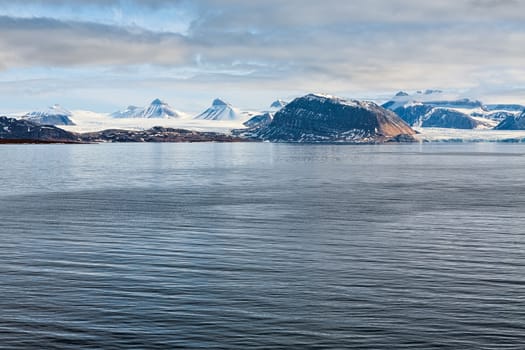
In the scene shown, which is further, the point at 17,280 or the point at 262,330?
the point at 17,280

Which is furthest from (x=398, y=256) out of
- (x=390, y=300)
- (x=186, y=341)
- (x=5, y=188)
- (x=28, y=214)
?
(x=5, y=188)

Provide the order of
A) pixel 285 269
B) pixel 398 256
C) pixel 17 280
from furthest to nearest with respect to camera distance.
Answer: pixel 398 256
pixel 285 269
pixel 17 280

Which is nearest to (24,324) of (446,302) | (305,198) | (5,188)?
(446,302)

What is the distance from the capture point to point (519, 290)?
2734 centimetres

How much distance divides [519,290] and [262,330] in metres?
11.9

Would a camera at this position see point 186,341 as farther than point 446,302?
No

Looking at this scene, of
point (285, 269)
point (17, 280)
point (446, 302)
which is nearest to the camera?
point (446, 302)

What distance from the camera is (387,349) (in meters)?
20.5

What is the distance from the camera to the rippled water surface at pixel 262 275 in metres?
22.0

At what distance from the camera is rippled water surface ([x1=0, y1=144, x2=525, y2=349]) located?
21953 millimetres

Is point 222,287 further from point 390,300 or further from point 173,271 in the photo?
point 390,300

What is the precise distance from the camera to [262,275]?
3034cm

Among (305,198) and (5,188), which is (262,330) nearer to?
(305,198)

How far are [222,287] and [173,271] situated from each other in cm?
395
